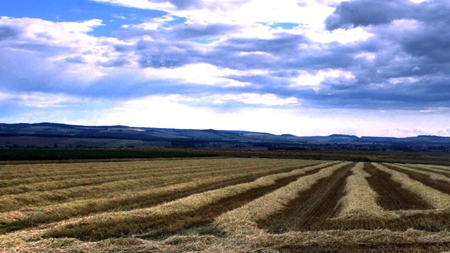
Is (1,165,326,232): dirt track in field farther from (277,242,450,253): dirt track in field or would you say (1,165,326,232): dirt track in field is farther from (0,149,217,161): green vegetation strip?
(0,149,217,161): green vegetation strip

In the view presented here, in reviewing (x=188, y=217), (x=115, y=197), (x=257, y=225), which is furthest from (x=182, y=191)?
(x=257, y=225)

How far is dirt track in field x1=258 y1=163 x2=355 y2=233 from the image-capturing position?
16484 millimetres

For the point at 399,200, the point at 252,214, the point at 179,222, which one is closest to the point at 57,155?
the point at 399,200

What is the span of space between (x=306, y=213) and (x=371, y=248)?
7549 mm

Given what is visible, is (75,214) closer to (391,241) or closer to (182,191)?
(182,191)

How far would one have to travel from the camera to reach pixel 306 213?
20156mm

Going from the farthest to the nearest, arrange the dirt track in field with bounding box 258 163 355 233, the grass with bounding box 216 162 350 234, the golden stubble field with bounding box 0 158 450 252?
the dirt track in field with bounding box 258 163 355 233 → the grass with bounding box 216 162 350 234 → the golden stubble field with bounding box 0 158 450 252

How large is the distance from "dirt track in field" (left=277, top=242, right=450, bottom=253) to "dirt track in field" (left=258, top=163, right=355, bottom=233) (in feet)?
9.29

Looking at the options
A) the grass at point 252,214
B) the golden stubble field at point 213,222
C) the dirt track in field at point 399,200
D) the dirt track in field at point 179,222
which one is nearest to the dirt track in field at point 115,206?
the golden stubble field at point 213,222

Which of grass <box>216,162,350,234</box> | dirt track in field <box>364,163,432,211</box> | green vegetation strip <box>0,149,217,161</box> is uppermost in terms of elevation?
grass <box>216,162,350,234</box>

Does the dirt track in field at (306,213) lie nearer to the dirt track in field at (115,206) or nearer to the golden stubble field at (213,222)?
the golden stubble field at (213,222)

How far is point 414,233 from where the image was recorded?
47.4ft

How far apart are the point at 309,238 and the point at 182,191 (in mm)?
15229

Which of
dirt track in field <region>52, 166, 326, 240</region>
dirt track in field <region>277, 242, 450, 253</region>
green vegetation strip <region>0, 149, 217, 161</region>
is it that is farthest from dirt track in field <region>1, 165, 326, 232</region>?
green vegetation strip <region>0, 149, 217, 161</region>
